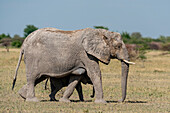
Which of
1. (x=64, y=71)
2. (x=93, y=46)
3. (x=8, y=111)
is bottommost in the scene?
(x=8, y=111)

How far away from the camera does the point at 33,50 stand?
13.3 metres

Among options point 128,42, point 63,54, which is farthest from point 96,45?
point 128,42

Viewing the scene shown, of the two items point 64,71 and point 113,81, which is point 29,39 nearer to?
point 64,71

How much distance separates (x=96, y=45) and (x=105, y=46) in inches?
11.3

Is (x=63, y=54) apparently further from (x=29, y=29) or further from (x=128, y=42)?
(x=29, y=29)

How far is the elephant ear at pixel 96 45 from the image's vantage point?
1324 centimetres

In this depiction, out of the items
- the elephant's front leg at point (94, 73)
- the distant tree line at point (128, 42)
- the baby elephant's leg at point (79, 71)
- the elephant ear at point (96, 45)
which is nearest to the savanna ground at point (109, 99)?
the elephant's front leg at point (94, 73)

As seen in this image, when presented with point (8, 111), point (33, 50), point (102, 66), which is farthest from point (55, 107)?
point (102, 66)

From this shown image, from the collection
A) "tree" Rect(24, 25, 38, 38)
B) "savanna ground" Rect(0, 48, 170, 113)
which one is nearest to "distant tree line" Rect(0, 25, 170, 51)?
"tree" Rect(24, 25, 38, 38)

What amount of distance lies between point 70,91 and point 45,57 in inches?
52.8

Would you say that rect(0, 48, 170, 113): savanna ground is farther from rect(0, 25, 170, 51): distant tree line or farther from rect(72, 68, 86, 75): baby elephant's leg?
rect(0, 25, 170, 51): distant tree line

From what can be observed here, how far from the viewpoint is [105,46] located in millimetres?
13445

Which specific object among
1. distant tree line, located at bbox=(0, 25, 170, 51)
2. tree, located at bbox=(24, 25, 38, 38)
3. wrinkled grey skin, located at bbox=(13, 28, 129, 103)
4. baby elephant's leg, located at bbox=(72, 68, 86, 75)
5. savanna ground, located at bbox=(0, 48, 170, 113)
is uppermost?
tree, located at bbox=(24, 25, 38, 38)

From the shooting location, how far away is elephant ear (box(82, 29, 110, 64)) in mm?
13242
